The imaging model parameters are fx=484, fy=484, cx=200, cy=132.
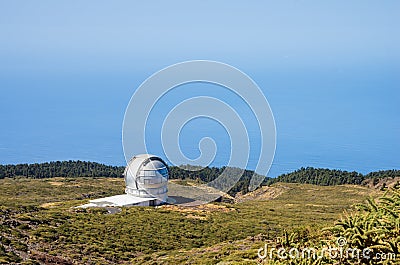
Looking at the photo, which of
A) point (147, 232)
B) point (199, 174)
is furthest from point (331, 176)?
point (147, 232)

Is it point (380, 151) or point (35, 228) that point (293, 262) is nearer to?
point (35, 228)

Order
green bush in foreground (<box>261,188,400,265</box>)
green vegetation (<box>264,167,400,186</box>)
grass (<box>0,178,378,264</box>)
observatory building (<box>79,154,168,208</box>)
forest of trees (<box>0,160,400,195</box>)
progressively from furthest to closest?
forest of trees (<box>0,160,400,195</box>), green vegetation (<box>264,167,400,186</box>), observatory building (<box>79,154,168,208</box>), grass (<box>0,178,378,264</box>), green bush in foreground (<box>261,188,400,265</box>)

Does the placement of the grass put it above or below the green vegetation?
below

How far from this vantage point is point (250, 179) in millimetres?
78750

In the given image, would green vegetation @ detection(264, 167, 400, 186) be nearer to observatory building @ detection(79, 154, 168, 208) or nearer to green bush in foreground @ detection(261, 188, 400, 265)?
observatory building @ detection(79, 154, 168, 208)

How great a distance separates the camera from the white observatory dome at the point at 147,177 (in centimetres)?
4197

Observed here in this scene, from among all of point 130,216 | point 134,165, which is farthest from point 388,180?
point 130,216

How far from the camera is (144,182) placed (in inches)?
1651

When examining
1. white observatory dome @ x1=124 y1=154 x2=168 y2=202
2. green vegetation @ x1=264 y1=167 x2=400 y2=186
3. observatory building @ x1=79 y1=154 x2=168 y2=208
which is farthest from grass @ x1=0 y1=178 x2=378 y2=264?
green vegetation @ x1=264 y1=167 x2=400 y2=186

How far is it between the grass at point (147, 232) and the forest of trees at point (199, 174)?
21625 mm

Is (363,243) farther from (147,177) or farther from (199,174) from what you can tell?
(199,174)

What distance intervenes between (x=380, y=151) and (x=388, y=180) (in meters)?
144

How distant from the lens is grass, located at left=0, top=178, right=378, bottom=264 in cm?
2298

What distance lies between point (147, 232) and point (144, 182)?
36.8 ft
